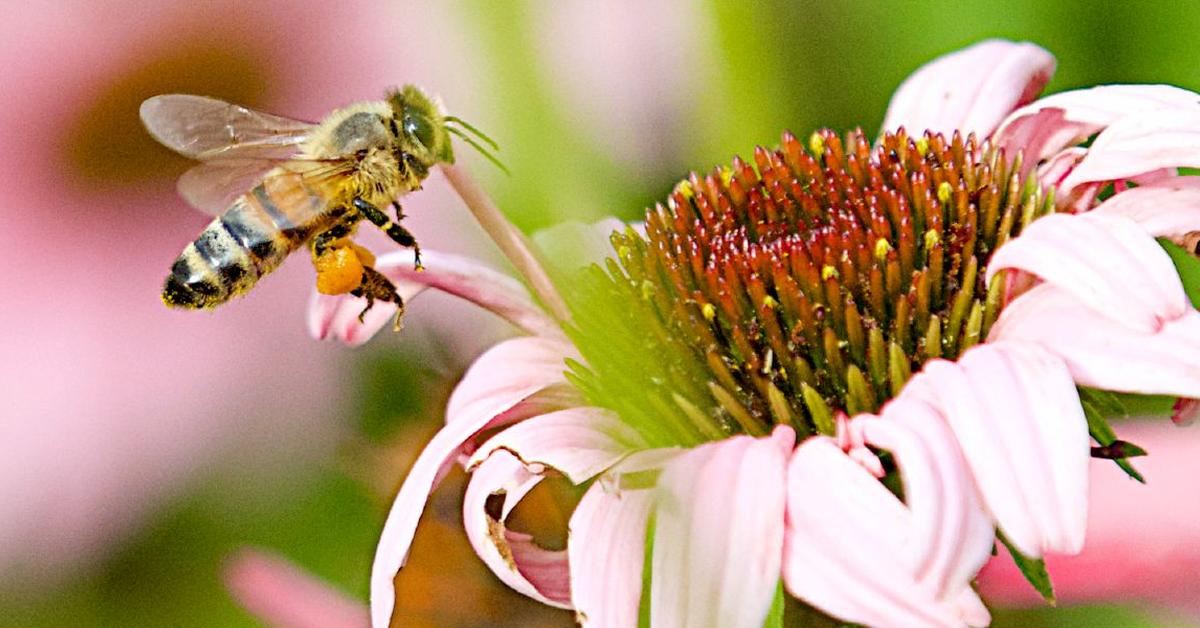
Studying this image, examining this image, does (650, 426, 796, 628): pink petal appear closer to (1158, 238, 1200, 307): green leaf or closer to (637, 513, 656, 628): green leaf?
(637, 513, 656, 628): green leaf

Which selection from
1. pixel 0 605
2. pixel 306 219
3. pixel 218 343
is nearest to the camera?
pixel 306 219

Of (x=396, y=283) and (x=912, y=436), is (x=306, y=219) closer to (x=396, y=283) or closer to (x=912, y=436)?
(x=396, y=283)

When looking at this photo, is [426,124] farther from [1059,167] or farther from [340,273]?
[1059,167]

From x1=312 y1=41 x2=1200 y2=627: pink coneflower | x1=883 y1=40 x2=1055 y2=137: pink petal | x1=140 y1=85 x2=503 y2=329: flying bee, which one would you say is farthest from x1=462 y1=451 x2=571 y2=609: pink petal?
x1=883 y1=40 x2=1055 y2=137: pink petal

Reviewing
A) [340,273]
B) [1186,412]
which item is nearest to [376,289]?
[340,273]

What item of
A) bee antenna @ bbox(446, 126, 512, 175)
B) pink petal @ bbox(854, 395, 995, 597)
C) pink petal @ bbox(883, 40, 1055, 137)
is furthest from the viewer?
pink petal @ bbox(883, 40, 1055, 137)

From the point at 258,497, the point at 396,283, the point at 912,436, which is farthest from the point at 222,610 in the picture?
the point at 912,436
